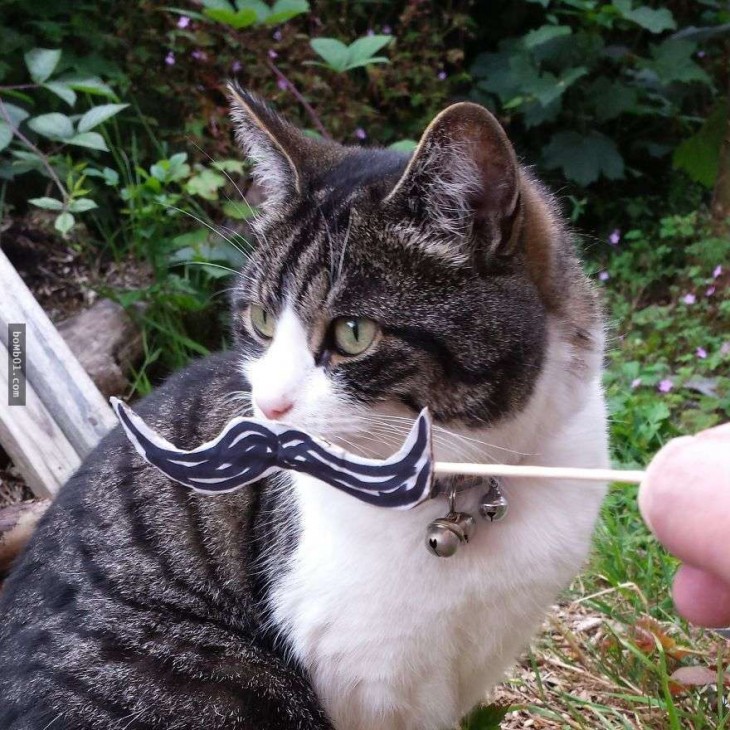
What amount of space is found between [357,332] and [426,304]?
0.12 metres

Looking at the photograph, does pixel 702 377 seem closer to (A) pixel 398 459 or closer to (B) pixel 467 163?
(B) pixel 467 163

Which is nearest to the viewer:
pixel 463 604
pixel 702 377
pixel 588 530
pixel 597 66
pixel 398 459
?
pixel 398 459

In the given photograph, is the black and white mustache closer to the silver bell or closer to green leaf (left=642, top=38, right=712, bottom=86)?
the silver bell

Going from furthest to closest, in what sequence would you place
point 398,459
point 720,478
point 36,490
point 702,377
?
1. point 702,377
2. point 36,490
3. point 398,459
4. point 720,478

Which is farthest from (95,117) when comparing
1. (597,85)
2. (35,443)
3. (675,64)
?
(675,64)

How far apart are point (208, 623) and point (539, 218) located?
3.17 feet

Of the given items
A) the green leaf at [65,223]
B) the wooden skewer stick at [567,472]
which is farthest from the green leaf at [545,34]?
the wooden skewer stick at [567,472]

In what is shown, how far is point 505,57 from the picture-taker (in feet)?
14.2

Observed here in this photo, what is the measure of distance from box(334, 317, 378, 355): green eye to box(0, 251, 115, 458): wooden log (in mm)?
1350

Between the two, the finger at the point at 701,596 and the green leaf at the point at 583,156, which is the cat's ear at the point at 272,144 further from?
the green leaf at the point at 583,156

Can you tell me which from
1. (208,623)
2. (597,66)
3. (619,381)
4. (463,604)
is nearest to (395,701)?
(463,604)

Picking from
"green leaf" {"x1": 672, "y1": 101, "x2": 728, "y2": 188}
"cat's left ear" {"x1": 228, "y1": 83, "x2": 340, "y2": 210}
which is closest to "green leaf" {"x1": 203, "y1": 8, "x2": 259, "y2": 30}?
"cat's left ear" {"x1": 228, "y1": 83, "x2": 340, "y2": 210}

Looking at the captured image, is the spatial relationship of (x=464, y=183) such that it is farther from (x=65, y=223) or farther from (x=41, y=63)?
(x=41, y=63)

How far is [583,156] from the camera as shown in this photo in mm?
4117
